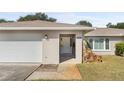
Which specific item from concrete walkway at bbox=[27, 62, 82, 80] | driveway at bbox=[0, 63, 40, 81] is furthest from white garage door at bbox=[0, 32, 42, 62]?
concrete walkway at bbox=[27, 62, 82, 80]

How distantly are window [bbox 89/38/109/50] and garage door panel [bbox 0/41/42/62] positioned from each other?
35.1 feet

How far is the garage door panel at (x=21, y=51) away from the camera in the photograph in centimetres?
1789

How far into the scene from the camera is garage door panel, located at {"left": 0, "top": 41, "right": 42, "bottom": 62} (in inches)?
704

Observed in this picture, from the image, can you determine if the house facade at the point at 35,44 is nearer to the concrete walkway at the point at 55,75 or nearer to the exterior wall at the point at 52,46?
the exterior wall at the point at 52,46

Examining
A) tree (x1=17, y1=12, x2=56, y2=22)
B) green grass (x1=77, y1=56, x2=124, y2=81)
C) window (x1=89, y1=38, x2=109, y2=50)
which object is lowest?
green grass (x1=77, y1=56, x2=124, y2=81)

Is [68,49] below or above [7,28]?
below

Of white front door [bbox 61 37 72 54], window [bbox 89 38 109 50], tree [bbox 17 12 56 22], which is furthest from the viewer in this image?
tree [bbox 17 12 56 22]

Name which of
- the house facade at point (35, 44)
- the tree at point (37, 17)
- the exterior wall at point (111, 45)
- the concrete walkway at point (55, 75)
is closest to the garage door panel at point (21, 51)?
the house facade at point (35, 44)

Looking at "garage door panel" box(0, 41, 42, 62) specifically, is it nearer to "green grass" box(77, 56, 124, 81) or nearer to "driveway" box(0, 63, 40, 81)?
"driveway" box(0, 63, 40, 81)

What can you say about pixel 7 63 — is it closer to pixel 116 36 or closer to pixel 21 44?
pixel 21 44
